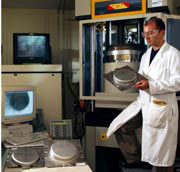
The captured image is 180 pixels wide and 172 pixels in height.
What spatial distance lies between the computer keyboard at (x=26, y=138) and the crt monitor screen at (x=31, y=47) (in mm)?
1039

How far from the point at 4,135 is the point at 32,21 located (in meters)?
2.02

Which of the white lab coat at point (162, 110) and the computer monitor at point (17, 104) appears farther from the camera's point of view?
the computer monitor at point (17, 104)

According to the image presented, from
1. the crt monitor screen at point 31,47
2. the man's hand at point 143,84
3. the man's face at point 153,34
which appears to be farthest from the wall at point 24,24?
the man's hand at point 143,84

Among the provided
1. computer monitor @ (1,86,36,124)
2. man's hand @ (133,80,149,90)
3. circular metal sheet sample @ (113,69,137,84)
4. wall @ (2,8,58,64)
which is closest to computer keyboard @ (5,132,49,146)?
computer monitor @ (1,86,36,124)

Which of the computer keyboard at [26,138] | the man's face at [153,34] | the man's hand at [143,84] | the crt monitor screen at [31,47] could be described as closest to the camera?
the man's hand at [143,84]

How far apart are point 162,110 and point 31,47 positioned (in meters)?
1.94

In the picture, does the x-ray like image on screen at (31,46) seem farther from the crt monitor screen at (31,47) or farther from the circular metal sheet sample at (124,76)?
the circular metal sheet sample at (124,76)

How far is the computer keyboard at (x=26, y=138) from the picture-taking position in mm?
2131

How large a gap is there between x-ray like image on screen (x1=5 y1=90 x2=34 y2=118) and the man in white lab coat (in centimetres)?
115

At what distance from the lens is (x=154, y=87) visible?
1.71 m

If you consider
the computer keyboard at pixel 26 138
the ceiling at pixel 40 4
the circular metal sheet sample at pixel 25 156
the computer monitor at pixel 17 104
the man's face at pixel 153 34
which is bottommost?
the circular metal sheet sample at pixel 25 156

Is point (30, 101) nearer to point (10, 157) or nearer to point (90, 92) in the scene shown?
point (90, 92)

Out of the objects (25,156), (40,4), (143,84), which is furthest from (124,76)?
(40,4)

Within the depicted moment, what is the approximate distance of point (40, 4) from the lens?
3502 mm
